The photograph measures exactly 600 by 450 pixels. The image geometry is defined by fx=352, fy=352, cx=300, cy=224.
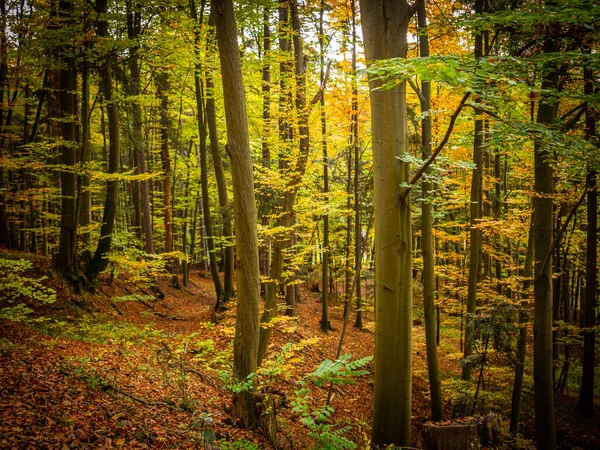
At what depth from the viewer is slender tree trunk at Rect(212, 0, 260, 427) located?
5.31 metres

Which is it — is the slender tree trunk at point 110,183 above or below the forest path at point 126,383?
above

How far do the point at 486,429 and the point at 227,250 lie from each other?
887cm

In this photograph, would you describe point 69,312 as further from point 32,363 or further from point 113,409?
point 113,409

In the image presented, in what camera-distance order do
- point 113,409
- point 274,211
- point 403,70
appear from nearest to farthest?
point 403,70, point 113,409, point 274,211

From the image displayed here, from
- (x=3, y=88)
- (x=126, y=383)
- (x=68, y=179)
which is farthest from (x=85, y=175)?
(x=126, y=383)

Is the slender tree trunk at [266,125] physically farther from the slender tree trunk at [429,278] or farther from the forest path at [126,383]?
the slender tree trunk at [429,278]

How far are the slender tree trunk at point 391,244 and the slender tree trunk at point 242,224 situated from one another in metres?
1.91

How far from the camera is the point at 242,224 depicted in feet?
17.7

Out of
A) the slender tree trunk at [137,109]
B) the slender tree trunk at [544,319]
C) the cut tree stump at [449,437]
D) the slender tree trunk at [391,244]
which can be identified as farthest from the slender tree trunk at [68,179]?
the slender tree trunk at [544,319]

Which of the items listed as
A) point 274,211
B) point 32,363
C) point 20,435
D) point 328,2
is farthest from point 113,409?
point 328,2

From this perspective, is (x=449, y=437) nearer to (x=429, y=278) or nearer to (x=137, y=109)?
(x=429, y=278)

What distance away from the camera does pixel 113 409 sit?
450cm

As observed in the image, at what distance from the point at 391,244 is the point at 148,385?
4.59 meters

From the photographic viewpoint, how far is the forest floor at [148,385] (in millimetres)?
3990
